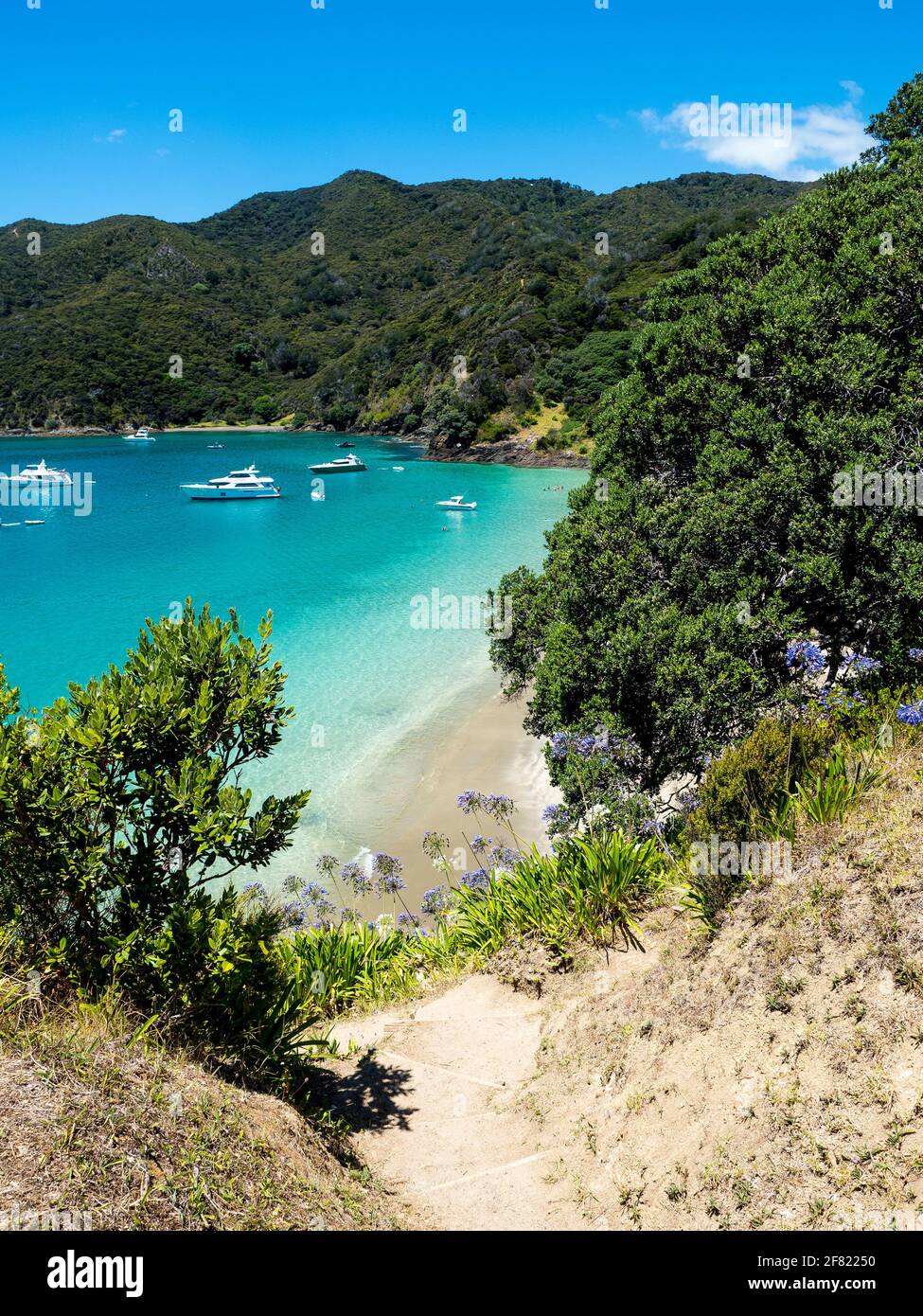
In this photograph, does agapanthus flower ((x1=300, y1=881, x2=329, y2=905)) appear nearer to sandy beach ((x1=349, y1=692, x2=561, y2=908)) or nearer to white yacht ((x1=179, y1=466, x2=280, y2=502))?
sandy beach ((x1=349, y1=692, x2=561, y2=908))

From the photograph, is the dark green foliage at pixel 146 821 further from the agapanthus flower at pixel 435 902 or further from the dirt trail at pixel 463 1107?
the agapanthus flower at pixel 435 902

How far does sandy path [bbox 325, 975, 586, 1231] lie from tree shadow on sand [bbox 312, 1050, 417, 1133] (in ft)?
0.04

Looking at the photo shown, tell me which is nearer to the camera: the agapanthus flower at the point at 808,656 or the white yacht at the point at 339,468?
the agapanthus flower at the point at 808,656

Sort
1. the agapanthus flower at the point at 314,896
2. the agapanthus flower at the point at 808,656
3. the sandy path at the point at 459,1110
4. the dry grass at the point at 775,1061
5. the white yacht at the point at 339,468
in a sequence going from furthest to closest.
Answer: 1. the white yacht at the point at 339,468
2. the agapanthus flower at the point at 314,896
3. the agapanthus flower at the point at 808,656
4. the sandy path at the point at 459,1110
5. the dry grass at the point at 775,1061

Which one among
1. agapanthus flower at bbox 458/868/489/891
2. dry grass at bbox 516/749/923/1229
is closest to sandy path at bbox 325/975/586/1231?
dry grass at bbox 516/749/923/1229

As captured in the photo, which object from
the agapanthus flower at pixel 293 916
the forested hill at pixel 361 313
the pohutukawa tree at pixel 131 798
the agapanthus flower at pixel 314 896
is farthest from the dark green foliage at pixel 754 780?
the forested hill at pixel 361 313

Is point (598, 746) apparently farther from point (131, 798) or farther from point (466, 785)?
point (466, 785)

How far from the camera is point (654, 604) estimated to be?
10.8m

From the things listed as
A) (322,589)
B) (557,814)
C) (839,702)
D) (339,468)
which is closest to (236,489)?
(339,468)

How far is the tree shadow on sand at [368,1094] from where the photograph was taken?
615 cm

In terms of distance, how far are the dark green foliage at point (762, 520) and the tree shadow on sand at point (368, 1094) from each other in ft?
17.4

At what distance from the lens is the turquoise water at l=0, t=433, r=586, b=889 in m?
19.0
